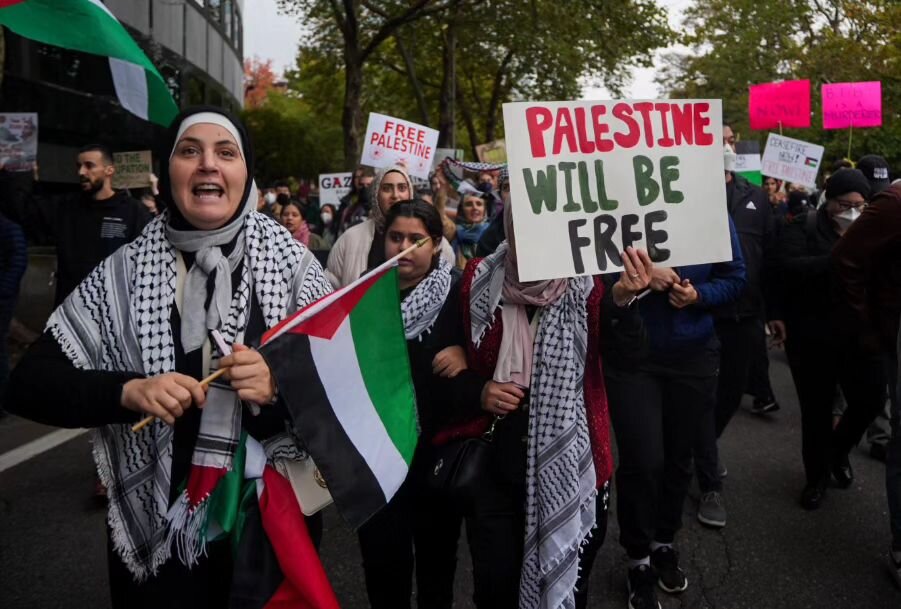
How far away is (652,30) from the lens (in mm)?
20625

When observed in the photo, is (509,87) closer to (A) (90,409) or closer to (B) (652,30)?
(B) (652,30)

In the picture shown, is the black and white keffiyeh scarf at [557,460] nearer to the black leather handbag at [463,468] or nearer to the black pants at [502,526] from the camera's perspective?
the black pants at [502,526]

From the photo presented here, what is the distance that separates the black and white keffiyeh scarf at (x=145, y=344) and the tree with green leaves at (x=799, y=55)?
1671cm

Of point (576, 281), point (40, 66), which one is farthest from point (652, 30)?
point (576, 281)

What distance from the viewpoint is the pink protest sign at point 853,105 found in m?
10.5

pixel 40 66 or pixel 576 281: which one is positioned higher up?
pixel 40 66

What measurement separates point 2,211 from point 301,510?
14.3 ft

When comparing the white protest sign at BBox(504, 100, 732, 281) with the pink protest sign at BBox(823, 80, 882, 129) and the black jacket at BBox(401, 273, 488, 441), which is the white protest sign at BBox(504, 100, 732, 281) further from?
the pink protest sign at BBox(823, 80, 882, 129)

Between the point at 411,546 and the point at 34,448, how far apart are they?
3.72 metres

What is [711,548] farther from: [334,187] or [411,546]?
[334,187]

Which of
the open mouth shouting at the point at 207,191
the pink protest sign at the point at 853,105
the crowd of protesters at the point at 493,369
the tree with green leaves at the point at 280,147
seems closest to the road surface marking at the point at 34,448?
the crowd of protesters at the point at 493,369

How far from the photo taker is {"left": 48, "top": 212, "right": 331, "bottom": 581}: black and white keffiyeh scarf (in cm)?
197

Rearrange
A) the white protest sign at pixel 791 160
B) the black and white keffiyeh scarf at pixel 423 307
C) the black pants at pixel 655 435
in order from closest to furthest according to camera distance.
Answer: the black and white keffiyeh scarf at pixel 423 307, the black pants at pixel 655 435, the white protest sign at pixel 791 160

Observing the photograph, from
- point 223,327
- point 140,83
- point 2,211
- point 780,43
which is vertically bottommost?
point 223,327
